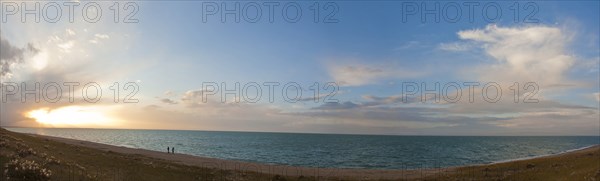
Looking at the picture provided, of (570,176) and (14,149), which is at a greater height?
(14,149)

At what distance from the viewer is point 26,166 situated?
21.5 metres

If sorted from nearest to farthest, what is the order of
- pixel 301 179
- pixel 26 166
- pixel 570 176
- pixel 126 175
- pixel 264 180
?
pixel 26 166
pixel 126 175
pixel 570 176
pixel 264 180
pixel 301 179

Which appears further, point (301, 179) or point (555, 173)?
point (301, 179)

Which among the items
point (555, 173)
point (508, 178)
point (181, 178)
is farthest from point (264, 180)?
point (555, 173)

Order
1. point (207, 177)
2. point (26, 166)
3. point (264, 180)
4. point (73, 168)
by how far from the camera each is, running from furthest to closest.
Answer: point (264, 180)
point (207, 177)
point (73, 168)
point (26, 166)

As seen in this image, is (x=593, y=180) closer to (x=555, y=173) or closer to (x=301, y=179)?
(x=555, y=173)

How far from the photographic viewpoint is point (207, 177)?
36.1 m

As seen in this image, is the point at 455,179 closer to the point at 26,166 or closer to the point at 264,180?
the point at 264,180

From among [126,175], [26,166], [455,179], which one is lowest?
[455,179]

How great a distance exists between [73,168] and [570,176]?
37.2 meters

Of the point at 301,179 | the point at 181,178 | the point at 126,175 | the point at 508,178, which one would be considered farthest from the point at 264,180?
the point at 508,178

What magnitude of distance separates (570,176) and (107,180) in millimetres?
35215

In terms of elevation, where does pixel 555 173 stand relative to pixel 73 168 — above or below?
below

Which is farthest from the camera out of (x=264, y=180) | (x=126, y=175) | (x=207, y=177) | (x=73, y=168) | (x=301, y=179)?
(x=301, y=179)
